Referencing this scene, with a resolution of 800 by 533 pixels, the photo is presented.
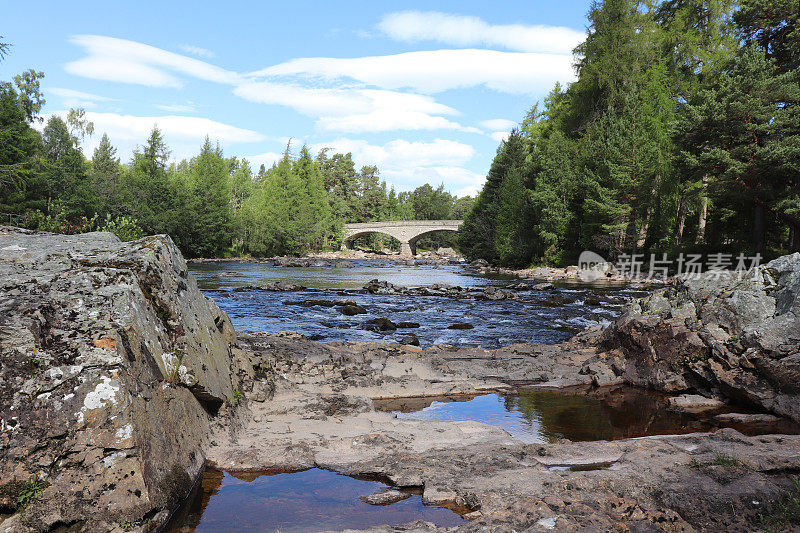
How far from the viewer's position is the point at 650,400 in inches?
314

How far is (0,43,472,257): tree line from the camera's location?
38219 millimetres

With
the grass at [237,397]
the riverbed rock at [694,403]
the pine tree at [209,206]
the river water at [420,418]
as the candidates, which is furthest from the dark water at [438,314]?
the pine tree at [209,206]

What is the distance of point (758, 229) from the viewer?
2719cm

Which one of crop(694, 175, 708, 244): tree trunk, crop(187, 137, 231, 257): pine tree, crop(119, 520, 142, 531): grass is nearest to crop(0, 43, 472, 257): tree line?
crop(187, 137, 231, 257): pine tree

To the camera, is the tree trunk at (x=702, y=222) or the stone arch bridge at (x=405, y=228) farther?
the stone arch bridge at (x=405, y=228)

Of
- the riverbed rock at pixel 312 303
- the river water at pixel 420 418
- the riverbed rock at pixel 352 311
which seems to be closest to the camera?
the river water at pixel 420 418

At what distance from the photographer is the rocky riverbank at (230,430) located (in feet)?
11.7

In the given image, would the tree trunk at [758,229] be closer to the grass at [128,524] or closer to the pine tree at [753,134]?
the pine tree at [753,134]

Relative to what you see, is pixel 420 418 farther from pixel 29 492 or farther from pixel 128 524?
pixel 29 492

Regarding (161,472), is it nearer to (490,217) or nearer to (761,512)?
(761,512)

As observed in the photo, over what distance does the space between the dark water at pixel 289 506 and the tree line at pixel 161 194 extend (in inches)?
766

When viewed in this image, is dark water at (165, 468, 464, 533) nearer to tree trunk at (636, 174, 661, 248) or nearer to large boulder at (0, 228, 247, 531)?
large boulder at (0, 228, 247, 531)

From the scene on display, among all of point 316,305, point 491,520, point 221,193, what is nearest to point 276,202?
point 221,193

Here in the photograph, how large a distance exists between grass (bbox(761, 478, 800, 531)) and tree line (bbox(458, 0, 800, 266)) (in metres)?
25.2
